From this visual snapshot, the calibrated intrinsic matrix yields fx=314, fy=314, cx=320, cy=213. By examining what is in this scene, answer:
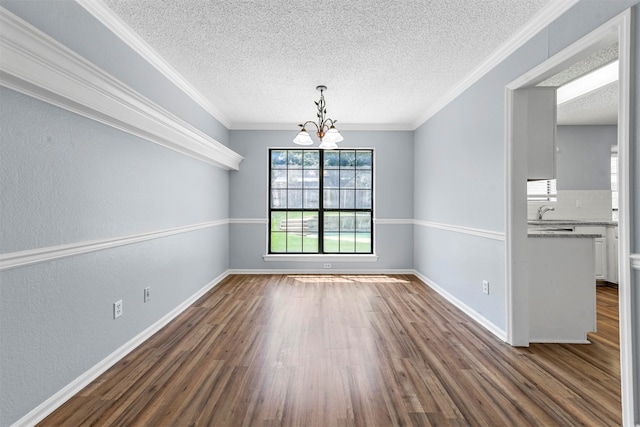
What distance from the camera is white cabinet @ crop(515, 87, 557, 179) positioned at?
268cm

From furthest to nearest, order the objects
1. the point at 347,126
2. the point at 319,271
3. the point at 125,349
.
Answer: the point at 319,271
the point at 347,126
the point at 125,349

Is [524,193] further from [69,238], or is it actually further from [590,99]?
[69,238]

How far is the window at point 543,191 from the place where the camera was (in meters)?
5.02

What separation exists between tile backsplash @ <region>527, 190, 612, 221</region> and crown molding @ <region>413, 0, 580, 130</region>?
2574 mm

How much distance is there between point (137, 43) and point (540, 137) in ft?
11.4

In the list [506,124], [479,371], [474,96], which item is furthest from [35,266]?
[474,96]

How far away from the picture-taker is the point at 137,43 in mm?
2588

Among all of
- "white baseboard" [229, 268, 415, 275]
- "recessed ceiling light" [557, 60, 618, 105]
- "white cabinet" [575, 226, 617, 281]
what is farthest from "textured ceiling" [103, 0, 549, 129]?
"white cabinet" [575, 226, 617, 281]

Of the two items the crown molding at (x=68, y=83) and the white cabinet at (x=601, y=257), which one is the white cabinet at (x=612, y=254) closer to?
the white cabinet at (x=601, y=257)

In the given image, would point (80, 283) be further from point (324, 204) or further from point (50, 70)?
point (324, 204)

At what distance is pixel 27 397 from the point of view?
1629 millimetres

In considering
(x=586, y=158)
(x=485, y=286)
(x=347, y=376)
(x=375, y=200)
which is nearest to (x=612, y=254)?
(x=586, y=158)

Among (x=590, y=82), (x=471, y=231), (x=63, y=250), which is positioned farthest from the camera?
(x=590, y=82)

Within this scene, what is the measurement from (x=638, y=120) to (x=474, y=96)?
1843 millimetres
